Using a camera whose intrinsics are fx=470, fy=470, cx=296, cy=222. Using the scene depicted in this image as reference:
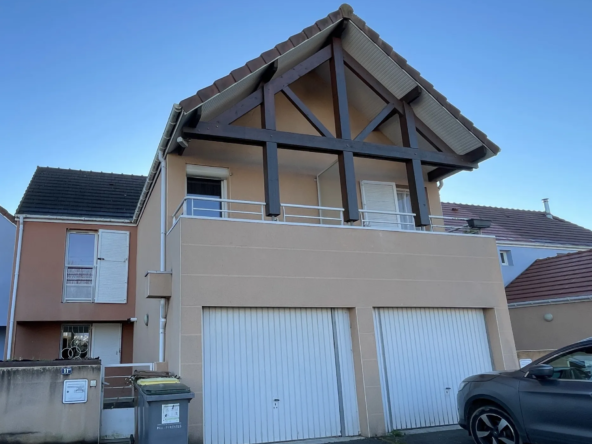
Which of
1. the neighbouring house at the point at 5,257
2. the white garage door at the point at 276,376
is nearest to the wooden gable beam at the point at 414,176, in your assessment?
the white garage door at the point at 276,376

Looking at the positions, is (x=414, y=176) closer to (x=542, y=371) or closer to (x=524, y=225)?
(x=542, y=371)

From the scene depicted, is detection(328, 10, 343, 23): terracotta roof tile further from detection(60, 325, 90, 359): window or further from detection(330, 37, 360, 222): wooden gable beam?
detection(60, 325, 90, 359): window

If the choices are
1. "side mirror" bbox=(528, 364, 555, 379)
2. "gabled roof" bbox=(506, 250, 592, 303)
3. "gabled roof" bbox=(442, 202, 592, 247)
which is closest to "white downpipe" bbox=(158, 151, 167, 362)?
"side mirror" bbox=(528, 364, 555, 379)

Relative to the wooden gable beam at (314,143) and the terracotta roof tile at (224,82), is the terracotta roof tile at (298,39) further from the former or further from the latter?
the wooden gable beam at (314,143)

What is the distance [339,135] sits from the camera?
10.3m

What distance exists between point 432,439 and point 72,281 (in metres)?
10.7

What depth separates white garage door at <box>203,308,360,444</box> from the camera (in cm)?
796

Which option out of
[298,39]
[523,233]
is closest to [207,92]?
[298,39]

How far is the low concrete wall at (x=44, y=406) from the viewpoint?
712 centimetres

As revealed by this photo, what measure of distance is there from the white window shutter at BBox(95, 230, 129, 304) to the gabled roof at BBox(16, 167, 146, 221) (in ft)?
2.08

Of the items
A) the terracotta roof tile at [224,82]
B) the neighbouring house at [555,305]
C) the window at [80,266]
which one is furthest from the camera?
the window at [80,266]

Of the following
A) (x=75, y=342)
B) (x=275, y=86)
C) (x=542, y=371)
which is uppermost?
(x=275, y=86)

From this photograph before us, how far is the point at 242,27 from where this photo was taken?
10.8 meters

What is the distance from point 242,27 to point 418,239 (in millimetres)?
6237
